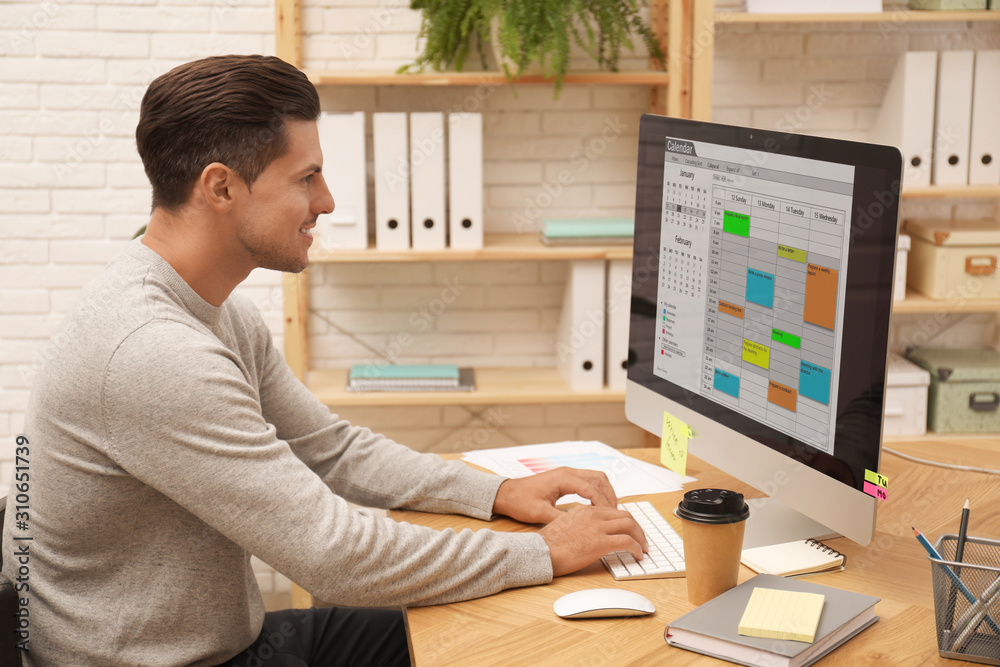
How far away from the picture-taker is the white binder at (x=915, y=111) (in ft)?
8.17

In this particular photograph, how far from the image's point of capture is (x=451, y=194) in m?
2.51

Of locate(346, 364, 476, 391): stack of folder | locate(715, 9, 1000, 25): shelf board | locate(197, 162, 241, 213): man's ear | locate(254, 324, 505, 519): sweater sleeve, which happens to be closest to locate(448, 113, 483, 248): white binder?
locate(346, 364, 476, 391): stack of folder

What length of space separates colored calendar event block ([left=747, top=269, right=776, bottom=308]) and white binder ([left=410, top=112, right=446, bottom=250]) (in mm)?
1408

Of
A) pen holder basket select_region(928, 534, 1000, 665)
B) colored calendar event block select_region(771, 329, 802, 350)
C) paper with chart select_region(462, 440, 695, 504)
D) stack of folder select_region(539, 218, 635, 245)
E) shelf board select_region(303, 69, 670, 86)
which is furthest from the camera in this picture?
stack of folder select_region(539, 218, 635, 245)

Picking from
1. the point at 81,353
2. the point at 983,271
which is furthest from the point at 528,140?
the point at 81,353

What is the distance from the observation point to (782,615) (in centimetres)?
98

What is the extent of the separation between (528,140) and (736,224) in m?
1.66

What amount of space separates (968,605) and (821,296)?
0.37 meters

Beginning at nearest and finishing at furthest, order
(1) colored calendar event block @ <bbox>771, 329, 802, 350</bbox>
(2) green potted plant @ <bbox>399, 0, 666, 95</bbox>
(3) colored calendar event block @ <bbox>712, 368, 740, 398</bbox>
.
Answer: (1) colored calendar event block @ <bbox>771, 329, 802, 350</bbox>, (3) colored calendar event block @ <bbox>712, 368, 740, 398</bbox>, (2) green potted plant @ <bbox>399, 0, 666, 95</bbox>

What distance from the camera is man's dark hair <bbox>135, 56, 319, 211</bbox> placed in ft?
3.91

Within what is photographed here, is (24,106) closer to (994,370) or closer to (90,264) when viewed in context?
(90,264)

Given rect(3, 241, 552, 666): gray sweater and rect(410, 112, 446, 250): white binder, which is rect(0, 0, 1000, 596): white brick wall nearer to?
rect(410, 112, 446, 250): white binder

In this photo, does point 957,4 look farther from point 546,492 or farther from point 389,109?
point 546,492

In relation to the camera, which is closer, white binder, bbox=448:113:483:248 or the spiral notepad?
the spiral notepad
